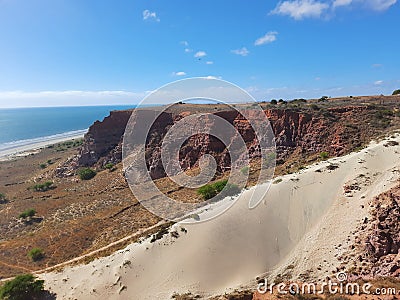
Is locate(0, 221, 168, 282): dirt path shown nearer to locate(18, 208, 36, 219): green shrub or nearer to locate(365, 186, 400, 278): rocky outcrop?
locate(18, 208, 36, 219): green shrub

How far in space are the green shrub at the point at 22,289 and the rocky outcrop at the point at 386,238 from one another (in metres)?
19.8

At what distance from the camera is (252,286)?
14.9m

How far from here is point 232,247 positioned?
1819 centimetres

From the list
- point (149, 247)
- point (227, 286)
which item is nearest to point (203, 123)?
point (149, 247)

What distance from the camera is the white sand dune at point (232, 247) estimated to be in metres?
16.5

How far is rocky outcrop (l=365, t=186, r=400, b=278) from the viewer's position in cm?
1300

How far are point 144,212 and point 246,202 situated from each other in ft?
39.4

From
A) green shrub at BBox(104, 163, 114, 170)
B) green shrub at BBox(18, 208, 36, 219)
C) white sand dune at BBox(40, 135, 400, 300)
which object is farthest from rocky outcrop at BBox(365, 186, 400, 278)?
green shrub at BBox(104, 163, 114, 170)

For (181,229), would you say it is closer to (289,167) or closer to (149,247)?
(149,247)

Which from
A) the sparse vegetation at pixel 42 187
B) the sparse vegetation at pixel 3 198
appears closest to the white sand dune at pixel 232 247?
the sparse vegetation at pixel 3 198

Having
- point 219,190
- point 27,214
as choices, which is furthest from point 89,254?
point 27,214

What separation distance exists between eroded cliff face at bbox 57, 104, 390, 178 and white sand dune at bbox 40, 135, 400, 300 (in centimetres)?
912

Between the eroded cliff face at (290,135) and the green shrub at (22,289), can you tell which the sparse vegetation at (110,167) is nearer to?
the eroded cliff face at (290,135)

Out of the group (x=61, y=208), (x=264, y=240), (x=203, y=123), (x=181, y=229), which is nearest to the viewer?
(x=264, y=240)
